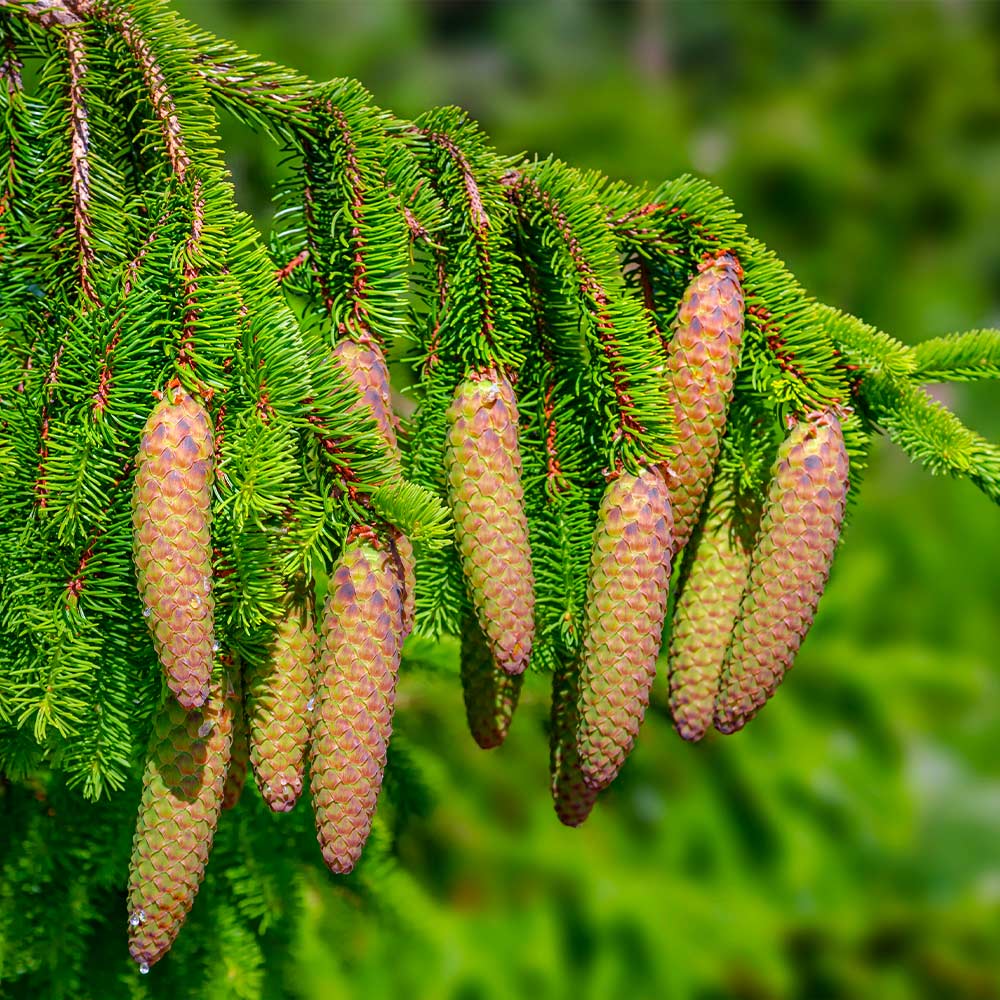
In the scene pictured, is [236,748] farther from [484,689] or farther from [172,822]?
[484,689]

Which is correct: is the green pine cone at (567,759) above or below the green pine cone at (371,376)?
below

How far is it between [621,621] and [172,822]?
392mm

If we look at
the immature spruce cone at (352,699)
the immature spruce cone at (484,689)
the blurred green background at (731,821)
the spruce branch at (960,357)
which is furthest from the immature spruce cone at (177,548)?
the blurred green background at (731,821)

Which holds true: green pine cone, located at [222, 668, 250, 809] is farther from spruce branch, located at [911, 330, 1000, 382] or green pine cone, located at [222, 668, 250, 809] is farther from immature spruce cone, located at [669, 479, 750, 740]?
spruce branch, located at [911, 330, 1000, 382]

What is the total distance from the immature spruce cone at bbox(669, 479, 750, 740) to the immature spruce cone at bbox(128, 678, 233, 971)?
0.42 metres

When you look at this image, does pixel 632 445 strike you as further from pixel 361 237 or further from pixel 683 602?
pixel 361 237

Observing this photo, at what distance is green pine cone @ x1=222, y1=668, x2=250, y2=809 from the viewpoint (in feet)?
3.16

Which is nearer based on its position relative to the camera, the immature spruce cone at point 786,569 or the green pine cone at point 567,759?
the immature spruce cone at point 786,569

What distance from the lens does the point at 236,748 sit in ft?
3.41

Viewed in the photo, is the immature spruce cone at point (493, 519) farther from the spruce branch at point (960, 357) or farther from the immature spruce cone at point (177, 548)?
the spruce branch at point (960, 357)

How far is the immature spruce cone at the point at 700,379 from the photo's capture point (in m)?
1.04


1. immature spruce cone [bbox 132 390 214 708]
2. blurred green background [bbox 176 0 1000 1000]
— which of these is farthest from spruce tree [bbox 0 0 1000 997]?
blurred green background [bbox 176 0 1000 1000]

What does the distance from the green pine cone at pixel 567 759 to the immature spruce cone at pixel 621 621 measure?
0.43 feet

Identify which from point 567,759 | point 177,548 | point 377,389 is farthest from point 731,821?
point 177,548
